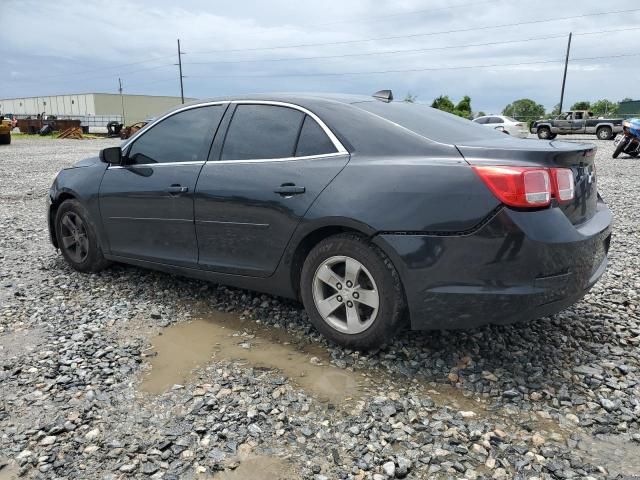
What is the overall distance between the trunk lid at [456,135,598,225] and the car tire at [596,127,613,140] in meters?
29.8

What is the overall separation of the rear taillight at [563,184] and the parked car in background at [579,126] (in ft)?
93.4

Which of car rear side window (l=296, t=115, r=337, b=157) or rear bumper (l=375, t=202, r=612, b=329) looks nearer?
rear bumper (l=375, t=202, r=612, b=329)

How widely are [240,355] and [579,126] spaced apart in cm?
3194

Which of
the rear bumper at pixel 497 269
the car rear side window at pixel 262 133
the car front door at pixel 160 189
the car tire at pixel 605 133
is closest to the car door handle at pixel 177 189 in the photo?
the car front door at pixel 160 189

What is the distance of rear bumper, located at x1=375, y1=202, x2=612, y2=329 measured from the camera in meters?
2.77

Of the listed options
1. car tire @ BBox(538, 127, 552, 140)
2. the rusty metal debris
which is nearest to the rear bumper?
car tire @ BBox(538, 127, 552, 140)

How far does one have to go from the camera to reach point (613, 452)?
7.93 ft

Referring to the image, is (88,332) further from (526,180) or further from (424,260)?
(526,180)

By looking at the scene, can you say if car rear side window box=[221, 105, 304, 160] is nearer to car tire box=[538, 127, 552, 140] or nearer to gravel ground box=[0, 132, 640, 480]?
gravel ground box=[0, 132, 640, 480]

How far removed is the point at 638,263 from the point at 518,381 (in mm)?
3027

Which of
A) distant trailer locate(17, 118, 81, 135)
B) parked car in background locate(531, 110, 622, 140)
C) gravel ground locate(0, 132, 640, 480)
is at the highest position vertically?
distant trailer locate(17, 118, 81, 135)

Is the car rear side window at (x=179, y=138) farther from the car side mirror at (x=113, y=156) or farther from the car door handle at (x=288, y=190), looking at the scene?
the car door handle at (x=288, y=190)

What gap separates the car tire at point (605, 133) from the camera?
95.3 feet

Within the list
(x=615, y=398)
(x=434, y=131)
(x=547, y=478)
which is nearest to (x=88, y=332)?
(x=434, y=131)
